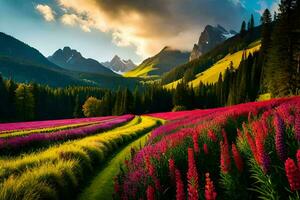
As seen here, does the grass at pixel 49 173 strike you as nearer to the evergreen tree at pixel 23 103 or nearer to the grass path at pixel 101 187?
the grass path at pixel 101 187

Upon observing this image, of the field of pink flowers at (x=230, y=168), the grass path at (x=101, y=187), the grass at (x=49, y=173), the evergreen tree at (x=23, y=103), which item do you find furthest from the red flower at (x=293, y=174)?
the evergreen tree at (x=23, y=103)

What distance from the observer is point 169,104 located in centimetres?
13862

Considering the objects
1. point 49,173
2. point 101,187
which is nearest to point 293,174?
point 49,173

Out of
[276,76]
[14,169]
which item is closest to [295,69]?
[276,76]

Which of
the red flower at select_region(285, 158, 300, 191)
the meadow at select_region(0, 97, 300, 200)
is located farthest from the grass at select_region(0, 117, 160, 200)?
the red flower at select_region(285, 158, 300, 191)

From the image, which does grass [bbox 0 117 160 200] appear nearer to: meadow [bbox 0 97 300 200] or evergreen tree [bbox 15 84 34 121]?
meadow [bbox 0 97 300 200]

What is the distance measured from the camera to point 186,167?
8.73 m

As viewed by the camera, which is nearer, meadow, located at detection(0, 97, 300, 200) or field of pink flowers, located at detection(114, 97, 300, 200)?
field of pink flowers, located at detection(114, 97, 300, 200)

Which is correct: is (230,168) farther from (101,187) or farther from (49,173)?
(101,187)

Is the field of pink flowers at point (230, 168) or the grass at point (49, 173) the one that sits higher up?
the field of pink flowers at point (230, 168)

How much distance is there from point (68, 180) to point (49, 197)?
250 cm

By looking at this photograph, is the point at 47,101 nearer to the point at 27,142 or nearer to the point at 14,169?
the point at 27,142

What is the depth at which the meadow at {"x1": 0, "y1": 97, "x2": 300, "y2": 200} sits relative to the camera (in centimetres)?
459

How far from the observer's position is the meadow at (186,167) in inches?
181
